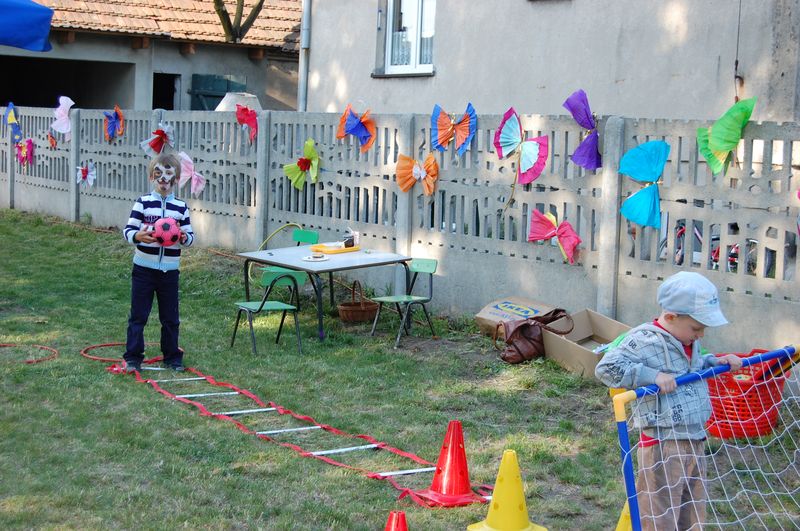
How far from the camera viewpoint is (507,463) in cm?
477

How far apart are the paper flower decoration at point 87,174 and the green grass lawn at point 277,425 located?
19.5 feet

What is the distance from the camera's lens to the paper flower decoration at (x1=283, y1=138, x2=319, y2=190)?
11.8m

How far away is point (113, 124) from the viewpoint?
15945 mm

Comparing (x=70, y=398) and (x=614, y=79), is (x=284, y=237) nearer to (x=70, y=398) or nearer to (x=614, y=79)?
(x=614, y=79)

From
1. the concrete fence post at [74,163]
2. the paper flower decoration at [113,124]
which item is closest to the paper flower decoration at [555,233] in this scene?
the paper flower decoration at [113,124]

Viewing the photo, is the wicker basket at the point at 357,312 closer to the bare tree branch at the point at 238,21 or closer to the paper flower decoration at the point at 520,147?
the paper flower decoration at the point at 520,147

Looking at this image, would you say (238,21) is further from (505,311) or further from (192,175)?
(505,311)

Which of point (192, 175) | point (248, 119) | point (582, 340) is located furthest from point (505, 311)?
point (192, 175)

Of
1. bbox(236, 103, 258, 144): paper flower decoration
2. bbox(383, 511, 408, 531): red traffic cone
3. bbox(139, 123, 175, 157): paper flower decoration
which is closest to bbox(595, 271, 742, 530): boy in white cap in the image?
bbox(383, 511, 408, 531): red traffic cone

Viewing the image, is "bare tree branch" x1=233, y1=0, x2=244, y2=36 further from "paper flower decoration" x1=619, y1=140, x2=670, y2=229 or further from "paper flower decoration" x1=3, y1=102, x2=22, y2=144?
"paper flower decoration" x1=619, y1=140, x2=670, y2=229

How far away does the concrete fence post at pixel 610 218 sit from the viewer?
8.52 metres

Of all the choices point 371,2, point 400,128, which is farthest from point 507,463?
point 371,2

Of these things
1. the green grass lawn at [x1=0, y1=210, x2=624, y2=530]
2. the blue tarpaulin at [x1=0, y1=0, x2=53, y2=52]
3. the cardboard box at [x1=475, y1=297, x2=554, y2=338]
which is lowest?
the green grass lawn at [x1=0, y1=210, x2=624, y2=530]

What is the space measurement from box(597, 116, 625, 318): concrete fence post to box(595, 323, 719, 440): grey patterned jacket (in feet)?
13.8
